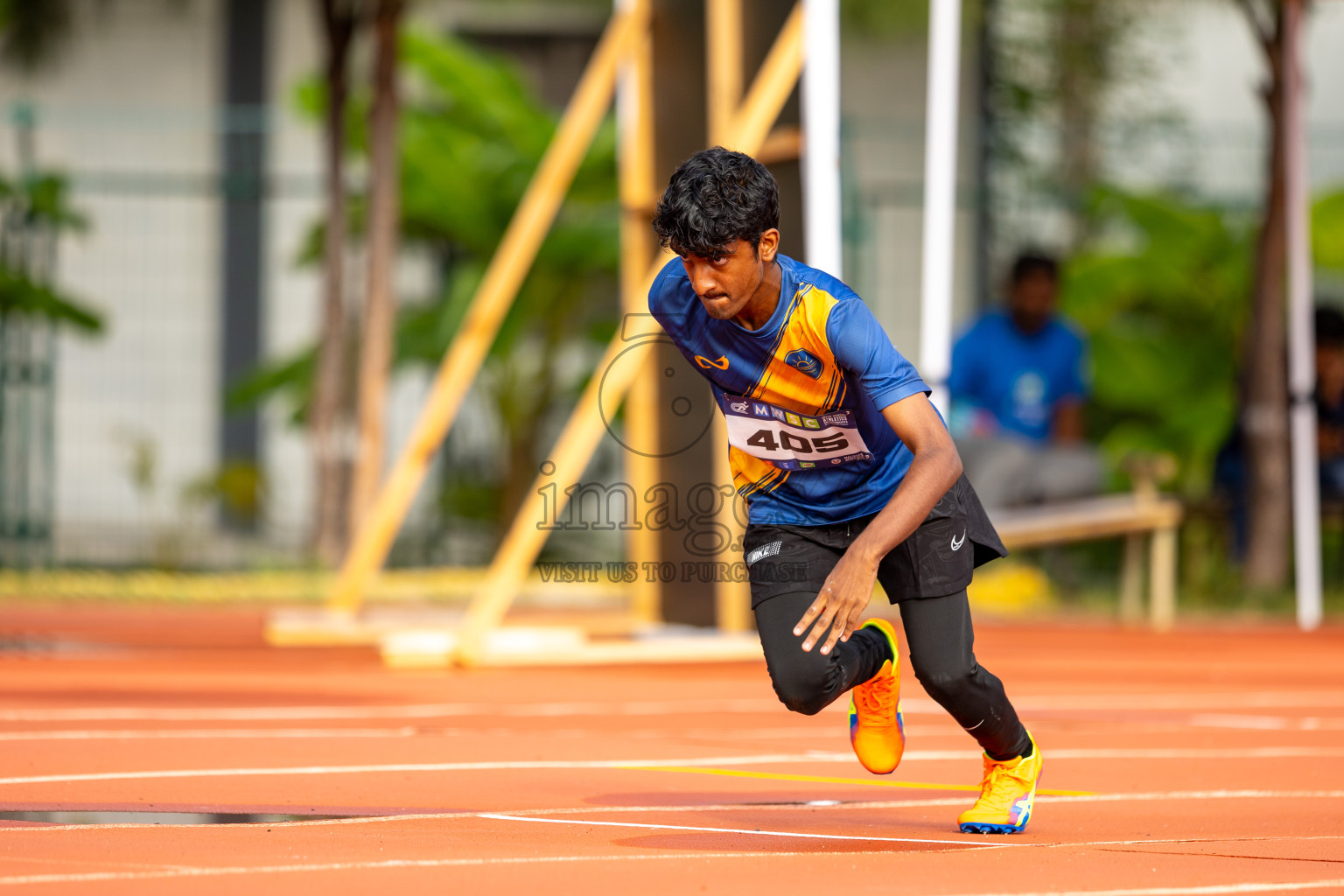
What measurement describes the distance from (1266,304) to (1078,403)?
4.79 feet

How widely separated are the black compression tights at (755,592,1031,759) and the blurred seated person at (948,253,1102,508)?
6023 mm

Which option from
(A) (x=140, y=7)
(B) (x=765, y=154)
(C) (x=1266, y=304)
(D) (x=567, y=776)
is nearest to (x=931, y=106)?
(B) (x=765, y=154)

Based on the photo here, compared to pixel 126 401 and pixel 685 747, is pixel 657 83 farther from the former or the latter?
pixel 126 401

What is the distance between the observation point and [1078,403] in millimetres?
10383

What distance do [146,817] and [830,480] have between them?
1718 mm

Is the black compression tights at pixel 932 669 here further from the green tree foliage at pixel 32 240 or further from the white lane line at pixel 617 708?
the green tree foliage at pixel 32 240

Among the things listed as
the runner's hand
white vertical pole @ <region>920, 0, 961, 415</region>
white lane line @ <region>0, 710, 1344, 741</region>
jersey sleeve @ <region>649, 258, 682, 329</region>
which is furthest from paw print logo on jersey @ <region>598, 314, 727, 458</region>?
the runner's hand

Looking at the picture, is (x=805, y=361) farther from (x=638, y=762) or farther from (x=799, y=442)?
(x=638, y=762)

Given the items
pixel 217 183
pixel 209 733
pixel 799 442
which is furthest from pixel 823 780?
pixel 217 183

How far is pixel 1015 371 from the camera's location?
10211 mm

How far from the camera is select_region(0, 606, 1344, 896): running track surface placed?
3.42m

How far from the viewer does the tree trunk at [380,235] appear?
11.7 m

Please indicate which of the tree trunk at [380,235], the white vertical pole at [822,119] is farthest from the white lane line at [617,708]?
the tree trunk at [380,235]

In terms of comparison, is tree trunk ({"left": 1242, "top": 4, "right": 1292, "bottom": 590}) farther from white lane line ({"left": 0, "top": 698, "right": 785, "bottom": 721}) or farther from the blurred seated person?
white lane line ({"left": 0, "top": 698, "right": 785, "bottom": 721})
